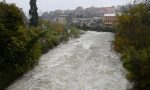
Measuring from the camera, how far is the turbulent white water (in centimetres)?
1962

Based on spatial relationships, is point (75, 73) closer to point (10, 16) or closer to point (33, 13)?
point (10, 16)

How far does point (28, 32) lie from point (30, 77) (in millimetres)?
3637

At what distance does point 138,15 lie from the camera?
1023 inches

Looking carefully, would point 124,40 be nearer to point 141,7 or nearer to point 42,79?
point 141,7

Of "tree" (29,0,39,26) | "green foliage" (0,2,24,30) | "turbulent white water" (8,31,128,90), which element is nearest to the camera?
"turbulent white water" (8,31,128,90)

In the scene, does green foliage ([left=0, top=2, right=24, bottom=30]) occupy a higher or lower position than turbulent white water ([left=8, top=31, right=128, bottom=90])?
higher

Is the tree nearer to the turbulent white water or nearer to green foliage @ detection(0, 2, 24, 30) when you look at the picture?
the turbulent white water

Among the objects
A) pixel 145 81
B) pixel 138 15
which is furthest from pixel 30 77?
pixel 138 15

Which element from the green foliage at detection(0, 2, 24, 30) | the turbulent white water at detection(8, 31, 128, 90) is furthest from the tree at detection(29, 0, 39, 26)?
the green foliage at detection(0, 2, 24, 30)

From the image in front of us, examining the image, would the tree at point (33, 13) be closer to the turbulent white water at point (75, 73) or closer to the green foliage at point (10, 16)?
the turbulent white water at point (75, 73)

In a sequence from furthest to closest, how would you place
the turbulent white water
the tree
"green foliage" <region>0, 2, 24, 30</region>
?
the tree → "green foliage" <region>0, 2, 24, 30</region> → the turbulent white water

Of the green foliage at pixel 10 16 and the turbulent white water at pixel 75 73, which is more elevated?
the green foliage at pixel 10 16

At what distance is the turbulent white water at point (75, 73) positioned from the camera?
19625mm

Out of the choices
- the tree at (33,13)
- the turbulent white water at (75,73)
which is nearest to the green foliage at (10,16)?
the turbulent white water at (75,73)
